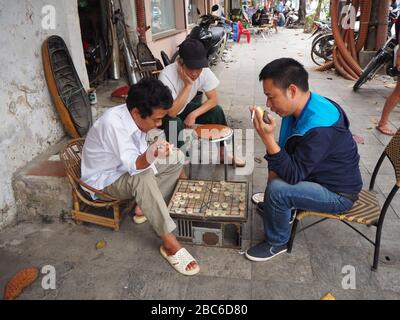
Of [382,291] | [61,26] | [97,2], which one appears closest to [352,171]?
[382,291]

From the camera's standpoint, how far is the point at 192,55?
2859 mm

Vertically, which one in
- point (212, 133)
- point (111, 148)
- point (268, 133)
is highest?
point (268, 133)

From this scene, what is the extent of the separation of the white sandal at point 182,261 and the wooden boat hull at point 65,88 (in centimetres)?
184

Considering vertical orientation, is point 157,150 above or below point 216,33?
below

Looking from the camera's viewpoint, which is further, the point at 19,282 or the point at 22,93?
the point at 22,93

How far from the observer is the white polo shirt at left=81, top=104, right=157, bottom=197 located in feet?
7.14

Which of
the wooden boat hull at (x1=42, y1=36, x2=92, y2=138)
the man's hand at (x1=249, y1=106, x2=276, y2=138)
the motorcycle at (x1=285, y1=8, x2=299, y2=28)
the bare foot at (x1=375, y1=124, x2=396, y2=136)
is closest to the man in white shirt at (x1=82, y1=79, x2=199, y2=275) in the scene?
the man's hand at (x1=249, y1=106, x2=276, y2=138)

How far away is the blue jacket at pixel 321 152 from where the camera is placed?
1.92m

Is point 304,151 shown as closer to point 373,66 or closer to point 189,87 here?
point 189,87

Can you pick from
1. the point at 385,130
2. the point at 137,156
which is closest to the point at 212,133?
the point at 137,156

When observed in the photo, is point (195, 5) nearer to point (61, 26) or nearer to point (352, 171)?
point (61, 26)

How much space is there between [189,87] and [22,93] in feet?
4.76

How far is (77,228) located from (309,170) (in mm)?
1922

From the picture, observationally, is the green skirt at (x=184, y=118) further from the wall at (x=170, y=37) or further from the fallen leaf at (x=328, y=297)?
the wall at (x=170, y=37)
